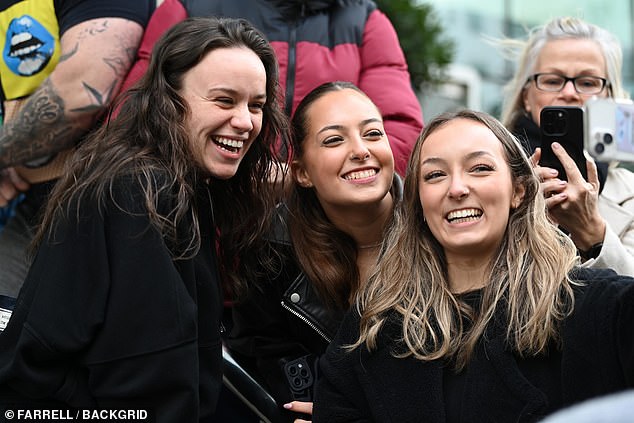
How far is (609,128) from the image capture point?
1876 millimetres

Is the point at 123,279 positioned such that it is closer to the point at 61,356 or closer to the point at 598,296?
the point at 61,356

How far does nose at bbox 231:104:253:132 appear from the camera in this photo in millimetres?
3055

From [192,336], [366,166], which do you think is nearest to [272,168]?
[366,166]

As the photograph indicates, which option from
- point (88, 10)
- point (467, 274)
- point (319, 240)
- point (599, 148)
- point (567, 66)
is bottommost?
point (319, 240)

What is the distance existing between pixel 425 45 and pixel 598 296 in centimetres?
917

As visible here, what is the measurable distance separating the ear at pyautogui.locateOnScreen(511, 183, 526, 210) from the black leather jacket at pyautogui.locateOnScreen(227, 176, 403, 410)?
0.57 metres

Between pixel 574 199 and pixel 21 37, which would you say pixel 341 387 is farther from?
pixel 21 37

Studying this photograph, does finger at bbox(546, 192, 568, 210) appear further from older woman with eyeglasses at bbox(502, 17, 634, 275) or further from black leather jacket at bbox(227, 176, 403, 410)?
black leather jacket at bbox(227, 176, 403, 410)

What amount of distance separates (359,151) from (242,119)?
20.4 inches

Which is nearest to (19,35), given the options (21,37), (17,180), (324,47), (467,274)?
(21,37)

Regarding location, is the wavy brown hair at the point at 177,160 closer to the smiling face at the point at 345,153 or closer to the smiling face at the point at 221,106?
the smiling face at the point at 221,106

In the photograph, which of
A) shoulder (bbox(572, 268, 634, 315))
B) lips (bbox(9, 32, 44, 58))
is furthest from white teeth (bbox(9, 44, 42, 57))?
shoulder (bbox(572, 268, 634, 315))

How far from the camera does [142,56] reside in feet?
11.9

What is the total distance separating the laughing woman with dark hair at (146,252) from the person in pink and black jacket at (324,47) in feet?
1.87
